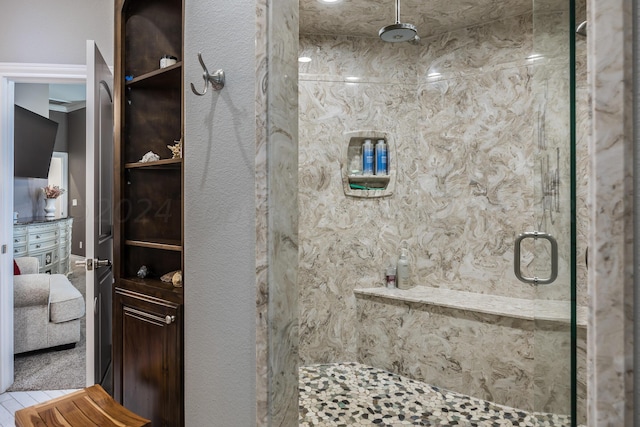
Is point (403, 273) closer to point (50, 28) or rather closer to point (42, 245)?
point (50, 28)

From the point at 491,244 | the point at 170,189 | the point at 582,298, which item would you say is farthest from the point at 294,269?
the point at 491,244

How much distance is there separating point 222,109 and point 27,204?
374cm

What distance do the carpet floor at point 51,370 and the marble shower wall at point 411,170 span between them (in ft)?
5.52

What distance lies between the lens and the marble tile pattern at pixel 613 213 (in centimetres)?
68

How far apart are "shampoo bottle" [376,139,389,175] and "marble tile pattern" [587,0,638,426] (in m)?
2.32

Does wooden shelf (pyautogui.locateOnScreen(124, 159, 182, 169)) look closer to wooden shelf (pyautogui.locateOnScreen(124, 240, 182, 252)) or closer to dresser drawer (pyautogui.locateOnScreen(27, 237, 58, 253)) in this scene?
wooden shelf (pyautogui.locateOnScreen(124, 240, 182, 252))

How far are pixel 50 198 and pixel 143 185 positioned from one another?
9.30 ft

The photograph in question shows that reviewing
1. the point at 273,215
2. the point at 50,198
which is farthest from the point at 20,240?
the point at 273,215

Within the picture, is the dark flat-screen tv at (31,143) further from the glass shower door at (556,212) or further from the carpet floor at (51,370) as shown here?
the glass shower door at (556,212)

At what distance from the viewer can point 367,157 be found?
302 cm

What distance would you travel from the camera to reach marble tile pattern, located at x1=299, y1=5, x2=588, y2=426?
9.07ft

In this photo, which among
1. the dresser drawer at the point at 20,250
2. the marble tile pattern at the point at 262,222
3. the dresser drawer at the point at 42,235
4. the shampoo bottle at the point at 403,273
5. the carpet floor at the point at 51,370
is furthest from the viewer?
the dresser drawer at the point at 42,235

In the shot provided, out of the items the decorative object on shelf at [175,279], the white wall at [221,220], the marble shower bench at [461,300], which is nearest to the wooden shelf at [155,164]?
the white wall at [221,220]

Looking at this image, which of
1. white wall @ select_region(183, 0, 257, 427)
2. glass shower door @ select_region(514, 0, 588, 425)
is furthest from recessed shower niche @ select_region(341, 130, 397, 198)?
glass shower door @ select_region(514, 0, 588, 425)
